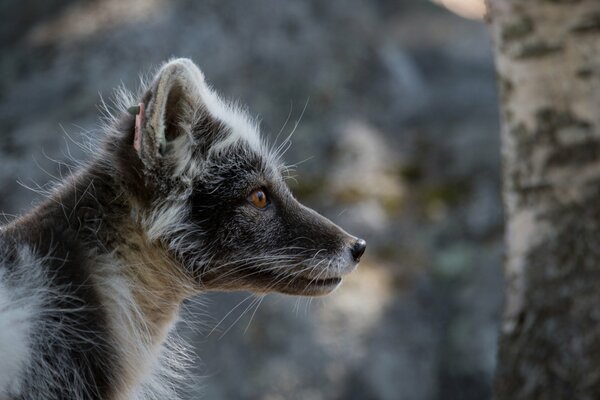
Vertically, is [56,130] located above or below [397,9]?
above

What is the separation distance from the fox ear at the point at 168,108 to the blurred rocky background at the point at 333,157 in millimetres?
2606

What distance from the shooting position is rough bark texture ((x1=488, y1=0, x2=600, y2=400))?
2419mm

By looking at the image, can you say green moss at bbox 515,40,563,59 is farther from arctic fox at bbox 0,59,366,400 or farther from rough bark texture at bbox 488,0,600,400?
arctic fox at bbox 0,59,366,400

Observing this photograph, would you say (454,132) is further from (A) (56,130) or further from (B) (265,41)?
(A) (56,130)

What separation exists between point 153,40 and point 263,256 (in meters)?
4.56

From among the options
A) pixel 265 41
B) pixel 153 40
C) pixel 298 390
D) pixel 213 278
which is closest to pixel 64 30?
pixel 153 40

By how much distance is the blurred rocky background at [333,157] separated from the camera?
646 cm

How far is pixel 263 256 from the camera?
11.2 ft

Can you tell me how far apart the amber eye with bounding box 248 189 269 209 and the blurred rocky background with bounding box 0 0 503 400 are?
2.49 m

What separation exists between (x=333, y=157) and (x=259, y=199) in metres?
4.07

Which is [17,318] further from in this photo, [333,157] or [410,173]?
[410,173]

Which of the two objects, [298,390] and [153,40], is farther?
[153,40]

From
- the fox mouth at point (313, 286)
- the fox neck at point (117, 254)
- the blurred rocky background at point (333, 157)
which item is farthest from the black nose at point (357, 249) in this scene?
the blurred rocky background at point (333, 157)

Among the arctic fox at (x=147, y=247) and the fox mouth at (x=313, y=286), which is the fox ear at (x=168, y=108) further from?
the fox mouth at (x=313, y=286)
